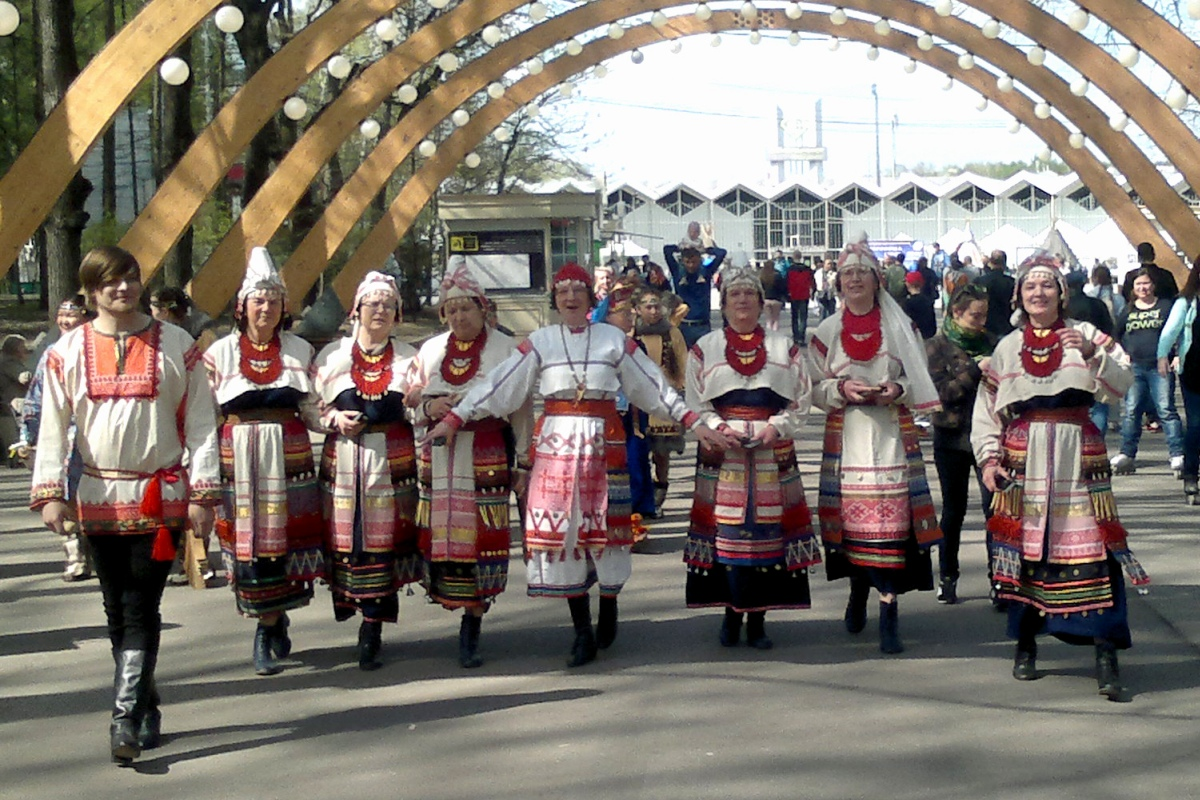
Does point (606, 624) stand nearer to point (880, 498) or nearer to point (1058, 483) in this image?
point (880, 498)

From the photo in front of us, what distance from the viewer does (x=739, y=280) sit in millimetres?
7934

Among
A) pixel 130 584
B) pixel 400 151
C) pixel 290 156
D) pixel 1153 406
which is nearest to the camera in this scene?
pixel 130 584

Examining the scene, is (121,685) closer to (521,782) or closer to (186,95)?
(521,782)

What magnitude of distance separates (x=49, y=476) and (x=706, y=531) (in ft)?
9.86

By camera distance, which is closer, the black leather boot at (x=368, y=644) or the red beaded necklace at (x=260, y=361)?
the red beaded necklace at (x=260, y=361)

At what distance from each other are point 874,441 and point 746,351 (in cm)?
70

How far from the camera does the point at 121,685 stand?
6.16 metres

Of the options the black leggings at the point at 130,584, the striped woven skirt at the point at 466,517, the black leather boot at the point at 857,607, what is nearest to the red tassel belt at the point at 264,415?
the striped woven skirt at the point at 466,517

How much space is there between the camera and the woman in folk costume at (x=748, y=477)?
770cm

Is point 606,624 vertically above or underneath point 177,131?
underneath

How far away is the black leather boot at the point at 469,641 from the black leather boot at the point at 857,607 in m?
1.76

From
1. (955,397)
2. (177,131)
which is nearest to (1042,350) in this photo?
(955,397)

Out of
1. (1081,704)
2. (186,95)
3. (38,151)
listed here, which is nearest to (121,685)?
(1081,704)

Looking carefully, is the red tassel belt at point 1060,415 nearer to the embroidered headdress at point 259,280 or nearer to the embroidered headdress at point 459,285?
the embroidered headdress at point 459,285
